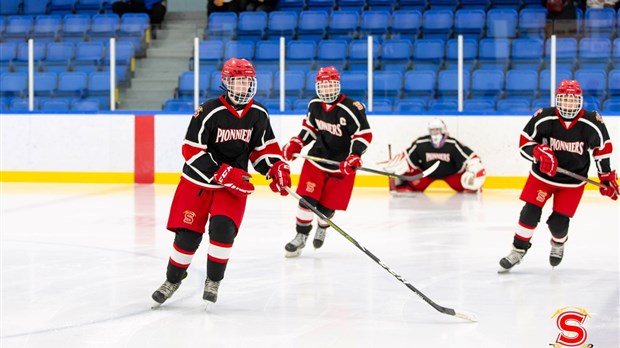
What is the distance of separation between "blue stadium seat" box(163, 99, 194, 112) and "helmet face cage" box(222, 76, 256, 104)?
21.7 ft

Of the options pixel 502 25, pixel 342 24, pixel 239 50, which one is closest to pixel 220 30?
pixel 239 50

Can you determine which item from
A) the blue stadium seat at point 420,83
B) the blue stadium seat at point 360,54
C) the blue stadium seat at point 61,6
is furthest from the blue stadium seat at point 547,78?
the blue stadium seat at point 61,6

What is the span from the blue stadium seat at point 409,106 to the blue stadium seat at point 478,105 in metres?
0.47

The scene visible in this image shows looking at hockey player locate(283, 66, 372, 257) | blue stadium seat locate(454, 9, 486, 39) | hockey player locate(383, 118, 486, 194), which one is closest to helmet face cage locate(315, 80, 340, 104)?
hockey player locate(283, 66, 372, 257)

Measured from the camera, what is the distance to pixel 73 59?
1170 cm

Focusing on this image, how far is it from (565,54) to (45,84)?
588 cm

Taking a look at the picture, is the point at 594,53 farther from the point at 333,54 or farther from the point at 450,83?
the point at 333,54

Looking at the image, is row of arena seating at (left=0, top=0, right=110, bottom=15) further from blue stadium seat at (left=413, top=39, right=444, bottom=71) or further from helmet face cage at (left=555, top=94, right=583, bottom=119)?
helmet face cage at (left=555, top=94, right=583, bottom=119)

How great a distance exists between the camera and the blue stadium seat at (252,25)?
1152cm

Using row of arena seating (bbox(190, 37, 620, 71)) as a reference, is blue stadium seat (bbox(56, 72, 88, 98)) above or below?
below

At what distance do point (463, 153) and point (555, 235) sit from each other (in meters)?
4.54

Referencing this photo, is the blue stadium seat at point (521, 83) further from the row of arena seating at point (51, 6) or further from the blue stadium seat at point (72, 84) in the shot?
the row of arena seating at point (51, 6)

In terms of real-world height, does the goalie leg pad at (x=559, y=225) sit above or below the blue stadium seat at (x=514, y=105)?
below

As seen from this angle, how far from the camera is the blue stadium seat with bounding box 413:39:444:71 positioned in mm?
10938
